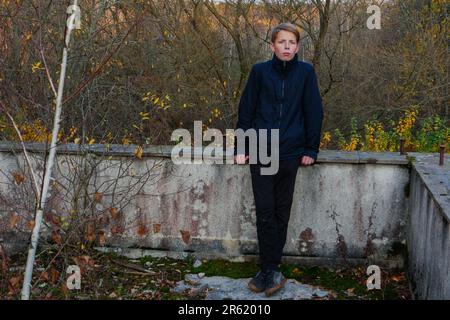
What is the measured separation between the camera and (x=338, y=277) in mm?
4422

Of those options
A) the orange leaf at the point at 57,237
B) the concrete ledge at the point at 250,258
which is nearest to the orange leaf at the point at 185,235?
the concrete ledge at the point at 250,258

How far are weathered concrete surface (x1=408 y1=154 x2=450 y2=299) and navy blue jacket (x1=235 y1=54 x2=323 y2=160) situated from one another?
0.86 metres

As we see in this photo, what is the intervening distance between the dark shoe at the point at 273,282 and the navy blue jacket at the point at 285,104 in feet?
2.89

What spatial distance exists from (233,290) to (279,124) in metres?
1.34

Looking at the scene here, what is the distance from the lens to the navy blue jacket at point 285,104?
390 centimetres

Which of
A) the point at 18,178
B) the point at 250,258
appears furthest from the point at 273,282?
the point at 18,178

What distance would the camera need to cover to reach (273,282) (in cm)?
402

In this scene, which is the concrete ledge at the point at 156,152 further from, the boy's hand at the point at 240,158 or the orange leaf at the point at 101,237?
the orange leaf at the point at 101,237

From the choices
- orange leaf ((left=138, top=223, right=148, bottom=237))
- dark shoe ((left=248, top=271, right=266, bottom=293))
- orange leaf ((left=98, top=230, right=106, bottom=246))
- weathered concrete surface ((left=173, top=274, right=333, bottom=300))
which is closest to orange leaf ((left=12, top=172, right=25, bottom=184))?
orange leaf ((left=98, top=230, right=106, bottom=246))

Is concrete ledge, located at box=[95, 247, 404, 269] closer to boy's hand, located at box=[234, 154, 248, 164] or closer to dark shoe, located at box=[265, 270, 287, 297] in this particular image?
dark shoe, located at box=[265, 270, 287, 297]

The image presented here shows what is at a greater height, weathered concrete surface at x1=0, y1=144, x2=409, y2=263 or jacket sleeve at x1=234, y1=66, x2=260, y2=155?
jacket sleeve at x1=234, y1=66, x2=260, y2=155

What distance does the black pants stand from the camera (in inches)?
157

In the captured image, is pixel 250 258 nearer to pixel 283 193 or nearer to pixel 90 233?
pixel 283 193
